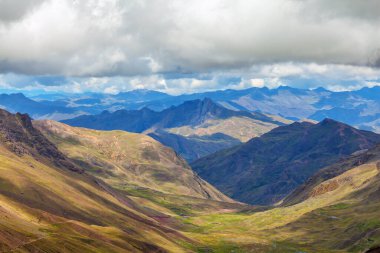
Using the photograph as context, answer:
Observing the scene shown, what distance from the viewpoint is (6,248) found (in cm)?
19662

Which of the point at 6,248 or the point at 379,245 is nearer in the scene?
the point at 379,245

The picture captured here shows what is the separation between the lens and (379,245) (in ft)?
197

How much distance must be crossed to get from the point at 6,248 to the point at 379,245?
554 ft

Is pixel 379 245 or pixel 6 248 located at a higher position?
pixel 379 245
